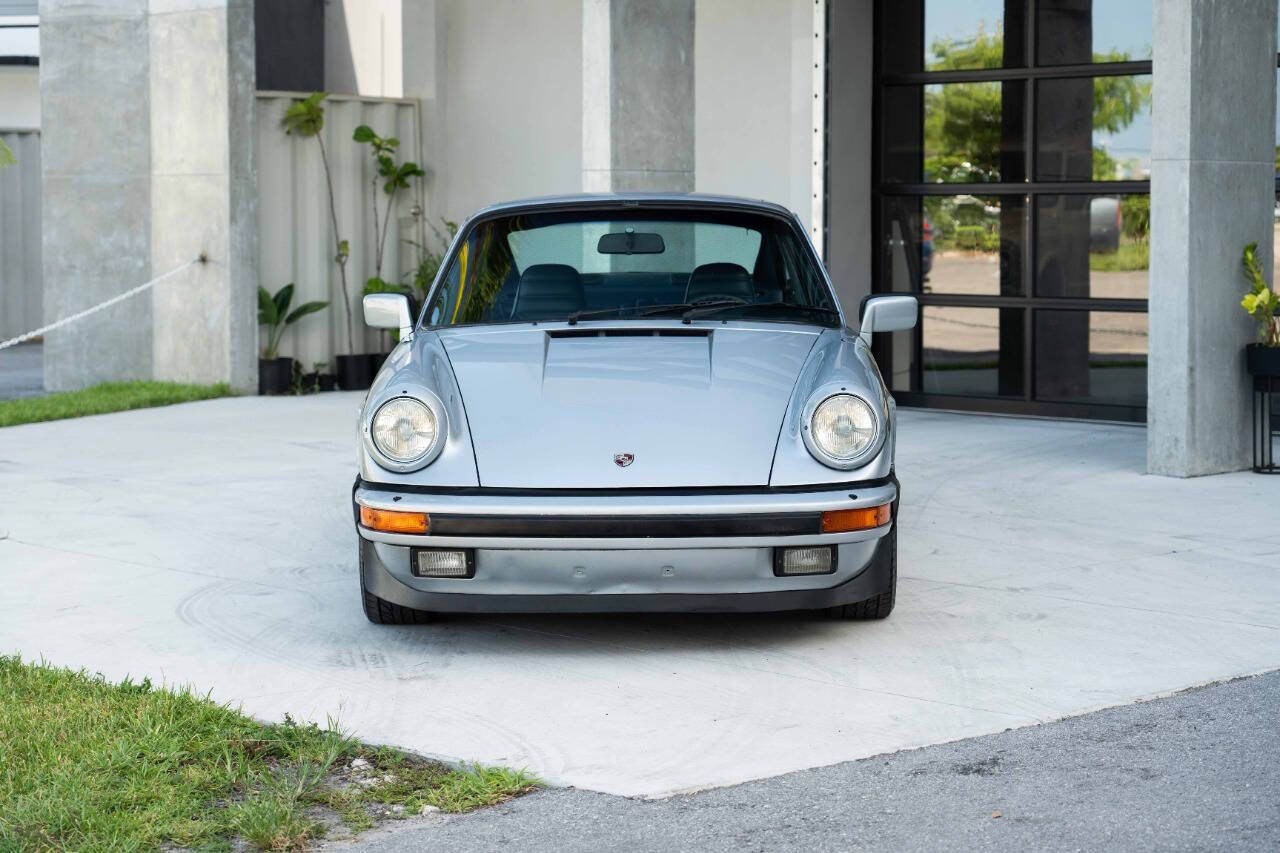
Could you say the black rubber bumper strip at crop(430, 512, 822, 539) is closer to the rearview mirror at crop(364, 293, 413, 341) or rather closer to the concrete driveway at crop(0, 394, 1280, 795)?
the concrete driveway at crop(0, 394, 1280, 795)

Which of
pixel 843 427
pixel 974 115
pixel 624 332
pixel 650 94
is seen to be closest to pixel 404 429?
pixel 624 332

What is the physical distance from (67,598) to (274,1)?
9.69 m

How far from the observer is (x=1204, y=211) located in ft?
30.0

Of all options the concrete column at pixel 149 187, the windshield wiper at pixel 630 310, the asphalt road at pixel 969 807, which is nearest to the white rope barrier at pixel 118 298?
the concrete column at pixel 149 187

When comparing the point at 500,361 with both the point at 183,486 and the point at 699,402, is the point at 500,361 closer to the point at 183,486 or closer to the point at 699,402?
the point at 699,402

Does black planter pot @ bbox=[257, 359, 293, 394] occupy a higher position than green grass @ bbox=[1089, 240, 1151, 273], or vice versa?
green grass @ bbox=[1089, 240, 1151, 273]

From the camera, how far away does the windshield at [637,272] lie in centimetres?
630

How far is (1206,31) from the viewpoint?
9.05 metres

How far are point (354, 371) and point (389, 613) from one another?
342 inches

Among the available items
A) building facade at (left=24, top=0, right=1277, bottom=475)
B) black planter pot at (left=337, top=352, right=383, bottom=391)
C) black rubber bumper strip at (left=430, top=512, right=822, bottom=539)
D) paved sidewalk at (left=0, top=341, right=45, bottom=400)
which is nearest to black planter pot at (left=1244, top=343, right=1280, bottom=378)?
building facade at (left=24, top=0, right=1277, bottom=475)

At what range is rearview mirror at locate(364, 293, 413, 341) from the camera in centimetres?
645

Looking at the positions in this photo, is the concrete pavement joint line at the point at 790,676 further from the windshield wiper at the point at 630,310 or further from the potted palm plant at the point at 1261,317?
the potted palm plant at the point at 1261,317

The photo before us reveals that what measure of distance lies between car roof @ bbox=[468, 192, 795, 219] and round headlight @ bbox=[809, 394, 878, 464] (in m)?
1.46

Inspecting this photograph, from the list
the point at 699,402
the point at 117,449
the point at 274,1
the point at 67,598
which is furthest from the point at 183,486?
the point at 274,1
